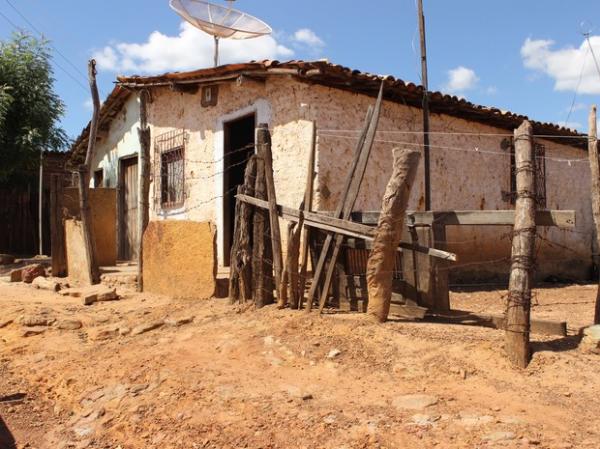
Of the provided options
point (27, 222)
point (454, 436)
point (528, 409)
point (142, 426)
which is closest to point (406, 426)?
point (454, 436)

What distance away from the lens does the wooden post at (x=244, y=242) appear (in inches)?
225

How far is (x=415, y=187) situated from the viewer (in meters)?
8.67

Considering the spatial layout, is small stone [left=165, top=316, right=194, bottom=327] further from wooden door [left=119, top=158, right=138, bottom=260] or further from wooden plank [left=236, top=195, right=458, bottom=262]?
wooden door [left=119, top=158, right=138, bottom=260]

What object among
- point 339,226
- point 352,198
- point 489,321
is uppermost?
point 352,198

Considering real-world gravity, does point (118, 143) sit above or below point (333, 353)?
above

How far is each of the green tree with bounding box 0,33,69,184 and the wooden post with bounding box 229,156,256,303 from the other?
8.39m

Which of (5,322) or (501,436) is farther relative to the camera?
(5,322)

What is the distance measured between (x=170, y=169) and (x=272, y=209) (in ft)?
16.9

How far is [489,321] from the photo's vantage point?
4570 mm

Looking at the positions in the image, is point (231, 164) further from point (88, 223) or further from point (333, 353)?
point (333, 353)

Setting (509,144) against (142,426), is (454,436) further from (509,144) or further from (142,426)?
(509,144)

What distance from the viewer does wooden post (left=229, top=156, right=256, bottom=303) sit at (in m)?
5.73

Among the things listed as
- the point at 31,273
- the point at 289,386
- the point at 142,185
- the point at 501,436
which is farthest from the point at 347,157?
the point at 31,273

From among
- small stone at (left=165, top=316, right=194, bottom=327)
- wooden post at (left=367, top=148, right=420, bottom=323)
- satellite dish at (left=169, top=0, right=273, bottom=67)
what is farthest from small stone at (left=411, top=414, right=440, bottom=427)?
satellite dish at (left=169, top=0, right=273, bottom=67)
